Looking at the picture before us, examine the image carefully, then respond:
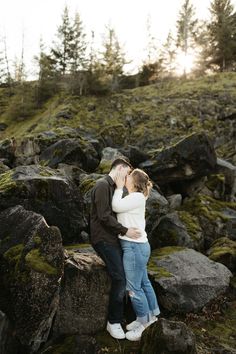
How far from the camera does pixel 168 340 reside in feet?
24.2

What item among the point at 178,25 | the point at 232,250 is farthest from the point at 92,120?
the point at 232,250

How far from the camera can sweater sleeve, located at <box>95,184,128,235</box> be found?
26.9 ft

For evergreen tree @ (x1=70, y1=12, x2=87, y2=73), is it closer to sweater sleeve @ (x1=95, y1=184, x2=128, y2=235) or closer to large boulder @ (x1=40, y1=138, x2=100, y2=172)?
large boulder @ (x1=40, y1=138, x2=100, y2=172)

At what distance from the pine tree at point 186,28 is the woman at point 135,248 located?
6383cm

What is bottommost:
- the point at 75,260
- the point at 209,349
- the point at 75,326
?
the point at 209,349

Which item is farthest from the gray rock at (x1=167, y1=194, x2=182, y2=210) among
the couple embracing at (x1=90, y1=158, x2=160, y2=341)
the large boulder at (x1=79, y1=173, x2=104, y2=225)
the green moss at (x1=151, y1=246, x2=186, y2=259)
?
the couple embracing at (x1=90, y1=158, x2=160, y2=341)

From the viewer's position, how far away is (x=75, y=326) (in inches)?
339

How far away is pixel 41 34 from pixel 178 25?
29.0 meters

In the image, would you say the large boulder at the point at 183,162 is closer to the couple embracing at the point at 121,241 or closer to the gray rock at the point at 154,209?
the gray rock at the point at 154,209

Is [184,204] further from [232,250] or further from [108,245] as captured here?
[108,245]

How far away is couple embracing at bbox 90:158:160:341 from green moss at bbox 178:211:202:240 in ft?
23.4

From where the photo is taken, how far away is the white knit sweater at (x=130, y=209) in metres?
8.40

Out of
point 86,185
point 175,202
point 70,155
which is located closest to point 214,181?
point 175,202

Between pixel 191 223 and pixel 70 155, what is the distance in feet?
29.7
